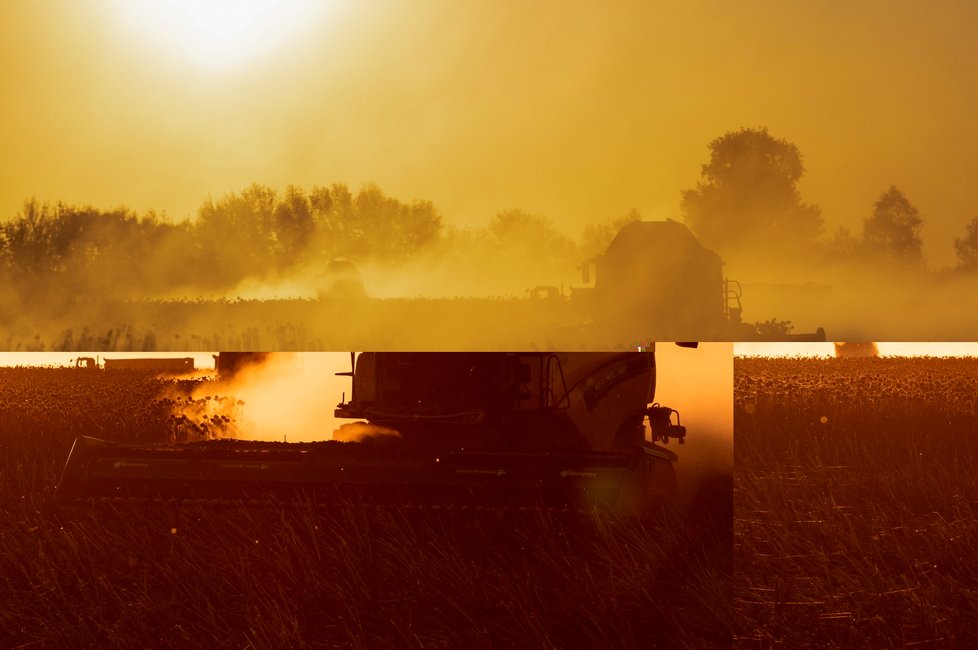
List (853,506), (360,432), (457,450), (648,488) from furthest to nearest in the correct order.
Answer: (360,432) → (853,506) → (457,450) → (648,488)

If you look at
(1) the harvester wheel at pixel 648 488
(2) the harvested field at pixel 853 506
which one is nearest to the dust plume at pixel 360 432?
(1) the harvester wheel at pixel 648 488

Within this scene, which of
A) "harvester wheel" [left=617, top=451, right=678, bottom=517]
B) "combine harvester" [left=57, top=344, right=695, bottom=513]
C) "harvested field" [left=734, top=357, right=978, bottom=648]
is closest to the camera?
"harvested field" [left=734, top=357, right=978, bottom=648]

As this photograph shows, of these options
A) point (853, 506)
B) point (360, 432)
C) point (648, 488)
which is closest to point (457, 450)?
point (648, 488)

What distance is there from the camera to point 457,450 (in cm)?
815

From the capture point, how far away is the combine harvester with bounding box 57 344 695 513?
789cm

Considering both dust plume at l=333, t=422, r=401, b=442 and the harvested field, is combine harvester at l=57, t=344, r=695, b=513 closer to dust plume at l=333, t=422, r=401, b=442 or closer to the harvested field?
dust plume at l=333, t=422, r=401, b=442

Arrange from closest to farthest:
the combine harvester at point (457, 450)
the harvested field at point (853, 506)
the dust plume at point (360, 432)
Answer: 1. the harvested field at point (853, 506)
2. the combine harvester at point (457, 450)
3. the dust plume at point (360, 432)

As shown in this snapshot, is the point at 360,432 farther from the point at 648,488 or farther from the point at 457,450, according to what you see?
the point at 648,488

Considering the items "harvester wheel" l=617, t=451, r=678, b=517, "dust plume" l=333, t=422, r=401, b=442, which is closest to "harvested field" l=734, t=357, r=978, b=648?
"harvester wheel" l=617, t=451, r=678, b=517

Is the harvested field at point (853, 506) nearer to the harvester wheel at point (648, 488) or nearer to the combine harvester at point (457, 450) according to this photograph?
the harvester wheel at point (648, 488)

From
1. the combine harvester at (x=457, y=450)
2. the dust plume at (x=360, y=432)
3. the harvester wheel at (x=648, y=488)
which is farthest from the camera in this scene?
the dust plume at (x=360, y=432)

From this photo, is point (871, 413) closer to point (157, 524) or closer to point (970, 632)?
point (970, 632)

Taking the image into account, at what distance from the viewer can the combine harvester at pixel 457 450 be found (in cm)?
789

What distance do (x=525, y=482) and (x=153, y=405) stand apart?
6658mm
